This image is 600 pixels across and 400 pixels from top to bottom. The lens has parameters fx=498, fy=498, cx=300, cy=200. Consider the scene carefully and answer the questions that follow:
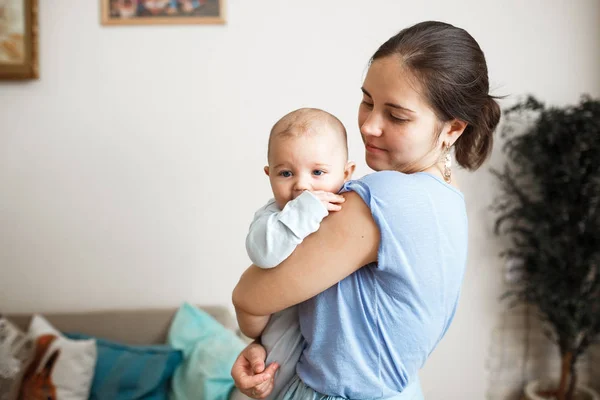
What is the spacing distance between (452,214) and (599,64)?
235 cm

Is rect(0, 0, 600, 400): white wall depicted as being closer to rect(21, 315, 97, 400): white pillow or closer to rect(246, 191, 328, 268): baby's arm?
rect(21, 315, 97, 400): white pillow

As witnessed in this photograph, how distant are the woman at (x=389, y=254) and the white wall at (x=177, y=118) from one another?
1.62 metres

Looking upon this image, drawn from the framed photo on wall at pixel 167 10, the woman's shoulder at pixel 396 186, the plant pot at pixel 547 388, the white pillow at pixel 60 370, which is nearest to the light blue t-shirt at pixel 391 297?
the woman's shoulder at pixel 396 186

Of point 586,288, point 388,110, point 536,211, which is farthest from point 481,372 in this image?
point 388,110

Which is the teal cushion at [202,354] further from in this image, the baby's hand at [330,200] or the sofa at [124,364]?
the baby's hand at [330,200]

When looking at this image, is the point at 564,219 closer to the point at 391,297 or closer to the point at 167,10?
the point at 391,297

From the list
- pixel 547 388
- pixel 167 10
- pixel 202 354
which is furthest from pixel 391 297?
pixel 547 388

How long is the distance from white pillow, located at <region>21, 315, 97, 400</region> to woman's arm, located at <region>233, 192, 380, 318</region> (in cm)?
161

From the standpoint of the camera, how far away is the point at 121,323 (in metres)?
2.56

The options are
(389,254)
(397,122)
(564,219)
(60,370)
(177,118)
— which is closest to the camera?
(389,254)

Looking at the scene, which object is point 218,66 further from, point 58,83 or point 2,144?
point 2,144

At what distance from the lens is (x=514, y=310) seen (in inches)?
110

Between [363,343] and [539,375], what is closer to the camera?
[363,343]

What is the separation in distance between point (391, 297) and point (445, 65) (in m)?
0.45
